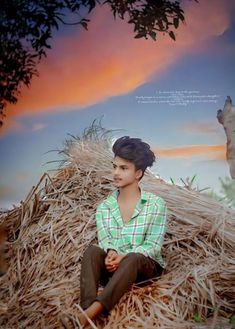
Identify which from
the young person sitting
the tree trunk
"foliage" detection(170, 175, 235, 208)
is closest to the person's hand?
the young person sitting

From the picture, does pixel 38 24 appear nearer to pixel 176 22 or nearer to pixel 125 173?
pixel 176 22

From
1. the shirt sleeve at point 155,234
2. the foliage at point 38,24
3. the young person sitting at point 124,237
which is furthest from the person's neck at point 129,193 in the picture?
the foliage at point 38,24

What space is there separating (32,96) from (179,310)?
1.17m

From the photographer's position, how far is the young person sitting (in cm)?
251

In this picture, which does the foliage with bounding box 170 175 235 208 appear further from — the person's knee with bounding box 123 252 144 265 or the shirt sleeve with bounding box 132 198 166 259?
the person's knee with bounding box 123 252 144 265

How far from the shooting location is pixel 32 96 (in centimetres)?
299

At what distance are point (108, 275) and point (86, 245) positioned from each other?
214 mm

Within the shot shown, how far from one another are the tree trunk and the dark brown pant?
0.68 meters

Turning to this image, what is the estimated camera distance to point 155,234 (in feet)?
8.64

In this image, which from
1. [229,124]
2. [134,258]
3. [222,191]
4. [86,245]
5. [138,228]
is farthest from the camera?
[229,124]

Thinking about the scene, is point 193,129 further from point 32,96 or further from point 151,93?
point 32,96

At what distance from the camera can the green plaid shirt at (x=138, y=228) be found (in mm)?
2615

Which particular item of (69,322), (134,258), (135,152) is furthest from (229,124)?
(69,322)

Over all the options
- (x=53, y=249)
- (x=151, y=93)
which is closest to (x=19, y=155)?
(x=53, y=249)
